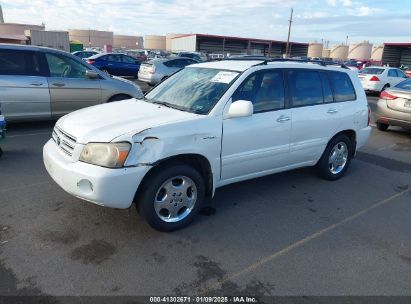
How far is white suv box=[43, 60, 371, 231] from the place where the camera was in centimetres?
315

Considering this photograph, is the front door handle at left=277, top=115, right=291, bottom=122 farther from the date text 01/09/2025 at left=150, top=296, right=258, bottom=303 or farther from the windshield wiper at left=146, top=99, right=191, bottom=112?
the date text 01/09/2025 at left=150, top=296, right=258, bottom=303

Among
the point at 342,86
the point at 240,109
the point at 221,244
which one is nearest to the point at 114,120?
the point at 240,109

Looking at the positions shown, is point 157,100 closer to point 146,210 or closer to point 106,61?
point 146,210

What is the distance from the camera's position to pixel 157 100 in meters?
4.33

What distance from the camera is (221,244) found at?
3.38 meters

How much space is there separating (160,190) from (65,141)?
109cm

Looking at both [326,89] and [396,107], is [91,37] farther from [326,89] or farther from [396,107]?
[326,89]

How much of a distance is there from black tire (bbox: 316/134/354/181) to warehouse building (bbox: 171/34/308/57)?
42.5m

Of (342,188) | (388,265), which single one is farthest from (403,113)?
(388,265)

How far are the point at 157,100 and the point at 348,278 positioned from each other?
9.47 ft

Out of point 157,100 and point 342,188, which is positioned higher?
point 157,100

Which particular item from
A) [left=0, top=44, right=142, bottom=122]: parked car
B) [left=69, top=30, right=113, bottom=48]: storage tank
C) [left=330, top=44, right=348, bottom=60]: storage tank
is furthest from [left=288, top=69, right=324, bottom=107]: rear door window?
[left=69, top=30, right=113, bottom=48]: storage tank

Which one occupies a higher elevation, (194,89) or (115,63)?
(194,89)

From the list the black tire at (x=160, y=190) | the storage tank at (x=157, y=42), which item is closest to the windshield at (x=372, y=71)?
the black tire at (x=160, y=190)
